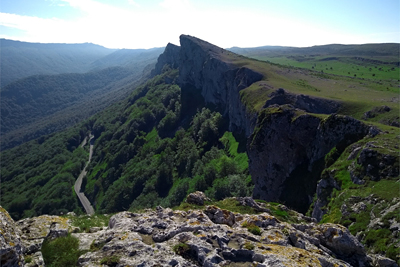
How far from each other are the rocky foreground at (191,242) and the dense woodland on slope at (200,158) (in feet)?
15.3

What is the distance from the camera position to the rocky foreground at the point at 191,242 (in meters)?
10.1

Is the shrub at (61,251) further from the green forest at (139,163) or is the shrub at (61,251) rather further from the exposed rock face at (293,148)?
the green forest at (139,163)

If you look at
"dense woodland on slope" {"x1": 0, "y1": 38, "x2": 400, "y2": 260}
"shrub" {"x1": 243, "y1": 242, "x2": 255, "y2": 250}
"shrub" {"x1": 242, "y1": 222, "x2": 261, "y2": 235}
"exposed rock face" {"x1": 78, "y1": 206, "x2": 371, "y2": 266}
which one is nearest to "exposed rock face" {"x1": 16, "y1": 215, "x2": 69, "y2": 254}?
"exposed rock face" {"x1": 78, "y1": 206, "x2": 371, "y2": 266}

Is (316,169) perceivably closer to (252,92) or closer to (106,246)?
(106,246)

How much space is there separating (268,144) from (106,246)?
32351mm

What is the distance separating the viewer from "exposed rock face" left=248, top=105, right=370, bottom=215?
101 feet

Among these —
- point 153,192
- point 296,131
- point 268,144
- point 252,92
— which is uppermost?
point 252,92

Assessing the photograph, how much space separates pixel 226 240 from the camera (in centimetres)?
1214

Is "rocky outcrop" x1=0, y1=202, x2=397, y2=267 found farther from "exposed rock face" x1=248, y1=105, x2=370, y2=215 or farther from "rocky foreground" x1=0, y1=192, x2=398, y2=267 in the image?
"exposed rock face" x1=248, y1=105, x2=370, y2=215

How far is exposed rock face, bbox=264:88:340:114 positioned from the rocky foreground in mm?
39987

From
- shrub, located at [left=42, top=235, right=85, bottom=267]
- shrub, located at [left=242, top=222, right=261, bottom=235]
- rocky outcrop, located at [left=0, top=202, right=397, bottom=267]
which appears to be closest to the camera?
shrub, located at [left=42, top=235, right=85, bottom=267]

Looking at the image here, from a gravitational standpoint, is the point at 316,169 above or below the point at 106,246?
below

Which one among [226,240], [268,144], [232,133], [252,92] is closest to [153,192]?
[232,133]

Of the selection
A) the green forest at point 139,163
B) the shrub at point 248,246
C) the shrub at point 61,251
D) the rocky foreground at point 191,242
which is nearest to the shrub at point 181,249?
the rocky foreground at point 191,242
